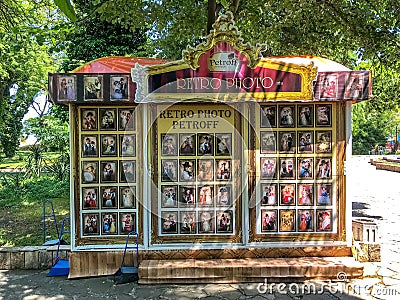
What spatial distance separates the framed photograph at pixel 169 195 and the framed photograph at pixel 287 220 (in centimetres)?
168

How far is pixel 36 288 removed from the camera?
18.9 ft

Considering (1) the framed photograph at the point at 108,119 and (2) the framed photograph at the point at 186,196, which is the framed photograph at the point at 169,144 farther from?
(1) the framed photograph at the point at 108,119

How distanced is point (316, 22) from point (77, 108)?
314 inches

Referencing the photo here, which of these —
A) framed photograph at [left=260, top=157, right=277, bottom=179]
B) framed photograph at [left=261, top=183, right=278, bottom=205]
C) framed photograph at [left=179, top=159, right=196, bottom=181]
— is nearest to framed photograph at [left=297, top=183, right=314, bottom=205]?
framed photograph at [left=261, top=183, right=278, bottom=205]

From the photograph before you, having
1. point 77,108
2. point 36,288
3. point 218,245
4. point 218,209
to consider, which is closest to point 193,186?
point 218,209

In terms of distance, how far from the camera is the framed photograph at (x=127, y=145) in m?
6.31

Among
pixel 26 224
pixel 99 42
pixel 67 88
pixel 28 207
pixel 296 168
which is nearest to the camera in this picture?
pixel 67 88

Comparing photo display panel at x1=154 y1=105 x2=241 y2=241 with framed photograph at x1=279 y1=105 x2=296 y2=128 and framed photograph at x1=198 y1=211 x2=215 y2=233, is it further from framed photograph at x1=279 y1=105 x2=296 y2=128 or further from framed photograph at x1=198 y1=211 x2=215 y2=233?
framed photograph at x1=279 y1=105 x2=296 y2=128

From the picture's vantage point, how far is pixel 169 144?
634 centimetres

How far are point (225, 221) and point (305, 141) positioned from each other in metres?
1.78

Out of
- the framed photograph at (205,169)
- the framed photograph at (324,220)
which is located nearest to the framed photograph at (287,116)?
the framed photograph at (205,169)

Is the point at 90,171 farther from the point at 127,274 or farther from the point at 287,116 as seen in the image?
the point at 287,116

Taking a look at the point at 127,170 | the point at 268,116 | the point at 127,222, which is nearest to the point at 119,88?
the point at 127,170

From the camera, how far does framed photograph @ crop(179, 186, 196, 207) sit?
6.44 meters
